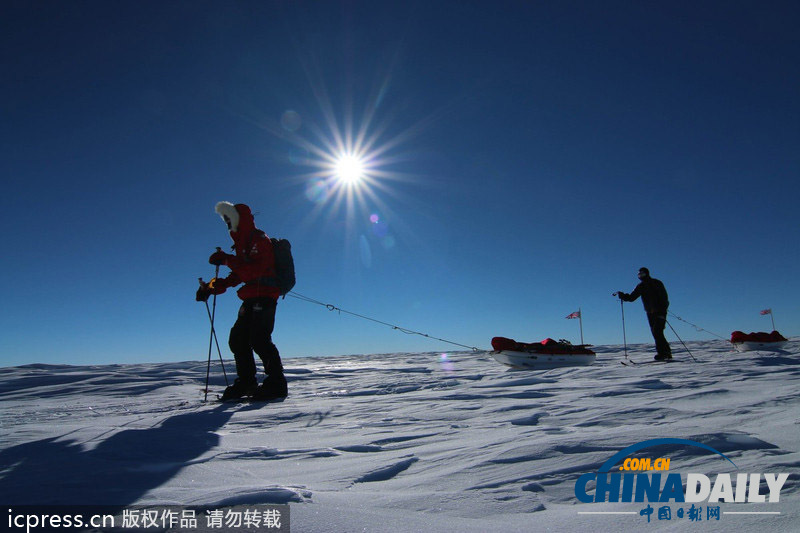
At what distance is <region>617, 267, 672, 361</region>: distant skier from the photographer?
361 inches

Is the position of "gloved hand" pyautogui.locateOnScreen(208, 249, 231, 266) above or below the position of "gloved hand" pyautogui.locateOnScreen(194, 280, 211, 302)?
above

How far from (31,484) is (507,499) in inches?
81.1

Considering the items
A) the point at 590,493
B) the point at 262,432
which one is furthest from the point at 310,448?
the point at 590,493

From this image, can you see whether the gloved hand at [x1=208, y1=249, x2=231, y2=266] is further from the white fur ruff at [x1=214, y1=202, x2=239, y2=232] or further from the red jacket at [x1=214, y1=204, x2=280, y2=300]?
the white fur ruff at [x1=214, y1=202, x2=239, y2=232]

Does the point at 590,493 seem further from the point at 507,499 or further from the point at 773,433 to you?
the point at 773,433

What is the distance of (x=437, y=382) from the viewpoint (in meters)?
6.07

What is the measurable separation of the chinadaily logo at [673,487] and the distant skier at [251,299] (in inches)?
164

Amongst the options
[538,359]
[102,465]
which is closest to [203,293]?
[102,465]

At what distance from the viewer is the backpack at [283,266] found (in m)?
5.35

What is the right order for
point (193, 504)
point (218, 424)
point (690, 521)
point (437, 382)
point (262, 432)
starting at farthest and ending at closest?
point (437, 382) < point (218, 424) < point (262, 432) < point (193, 504) < point (690, 521)

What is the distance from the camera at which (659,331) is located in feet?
29.7

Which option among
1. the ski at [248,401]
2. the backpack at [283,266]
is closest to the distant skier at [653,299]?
the backpack at [283,266]

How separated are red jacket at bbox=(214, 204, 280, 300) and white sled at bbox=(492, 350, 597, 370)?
6.16 meters

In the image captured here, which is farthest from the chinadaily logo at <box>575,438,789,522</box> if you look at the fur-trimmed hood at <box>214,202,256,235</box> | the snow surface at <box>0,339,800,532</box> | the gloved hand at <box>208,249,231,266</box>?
the gloved hand at <box>208,249,231,266</box>
